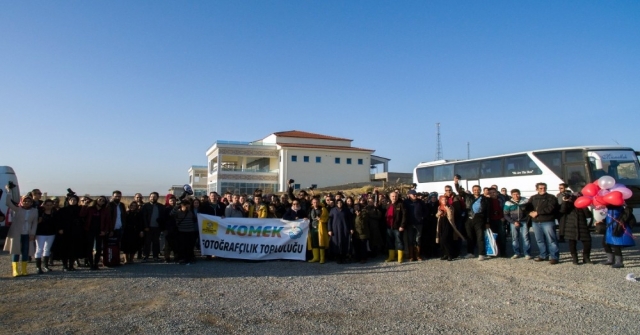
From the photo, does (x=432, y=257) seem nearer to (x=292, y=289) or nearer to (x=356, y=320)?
(x=292, y=289)

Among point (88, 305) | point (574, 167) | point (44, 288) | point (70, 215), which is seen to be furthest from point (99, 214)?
point (574, 167)

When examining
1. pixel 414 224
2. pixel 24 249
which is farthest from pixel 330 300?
pixel 24 249

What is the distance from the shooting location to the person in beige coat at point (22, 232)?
30.6ft

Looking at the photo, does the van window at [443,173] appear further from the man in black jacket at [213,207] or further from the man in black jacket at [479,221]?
the man in black jacket at [213,207]

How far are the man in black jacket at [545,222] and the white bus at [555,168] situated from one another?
8.92m

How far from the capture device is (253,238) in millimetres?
11516

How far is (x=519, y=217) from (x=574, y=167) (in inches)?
358

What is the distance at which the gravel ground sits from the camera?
555 cm

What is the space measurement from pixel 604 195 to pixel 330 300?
261 inches

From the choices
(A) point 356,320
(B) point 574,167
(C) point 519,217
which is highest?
(B) point 574,167

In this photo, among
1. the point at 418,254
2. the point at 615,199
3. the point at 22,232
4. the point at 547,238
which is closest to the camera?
the point at 615,199

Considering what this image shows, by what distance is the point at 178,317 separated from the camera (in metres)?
5.97

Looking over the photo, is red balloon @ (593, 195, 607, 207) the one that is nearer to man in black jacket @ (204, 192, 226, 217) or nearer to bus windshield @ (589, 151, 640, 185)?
bus windshield @ (589, 151, 640, 185)

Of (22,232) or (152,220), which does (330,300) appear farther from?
(22,232)
